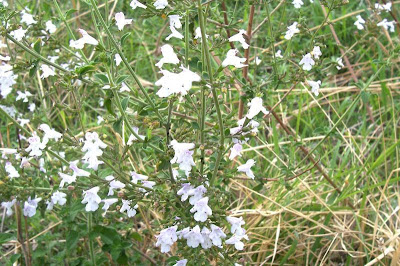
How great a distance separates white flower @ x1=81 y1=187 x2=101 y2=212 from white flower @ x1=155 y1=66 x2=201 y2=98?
19.9 inches

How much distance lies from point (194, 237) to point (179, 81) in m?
0.50

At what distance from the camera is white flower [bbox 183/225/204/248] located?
151 centimetres

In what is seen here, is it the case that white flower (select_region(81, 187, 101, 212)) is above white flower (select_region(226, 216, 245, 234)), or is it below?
above

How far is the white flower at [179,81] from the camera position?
4.13 feet

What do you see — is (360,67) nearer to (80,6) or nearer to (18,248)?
(80,6)

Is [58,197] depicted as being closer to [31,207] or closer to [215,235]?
[31,207]

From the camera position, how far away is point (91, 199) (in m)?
1.68

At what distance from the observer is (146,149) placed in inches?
62.3

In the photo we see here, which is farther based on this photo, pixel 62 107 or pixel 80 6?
pixel 80 6

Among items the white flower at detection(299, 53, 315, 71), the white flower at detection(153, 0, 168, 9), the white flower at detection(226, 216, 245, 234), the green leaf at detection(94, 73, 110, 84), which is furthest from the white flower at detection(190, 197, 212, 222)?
the white flower at detection(299, 53, 315, 71)

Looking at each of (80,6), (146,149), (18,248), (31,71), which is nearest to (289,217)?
(146,149)

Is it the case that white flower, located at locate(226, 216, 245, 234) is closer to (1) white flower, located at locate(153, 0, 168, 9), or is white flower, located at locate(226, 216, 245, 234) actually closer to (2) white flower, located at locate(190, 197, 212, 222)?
(2) white flower, located at locate(190, 197, 212, 222)

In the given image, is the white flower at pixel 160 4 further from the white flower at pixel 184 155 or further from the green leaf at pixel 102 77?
the white flower at pixel 184 155

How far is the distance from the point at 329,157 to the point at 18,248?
66.8 inches
